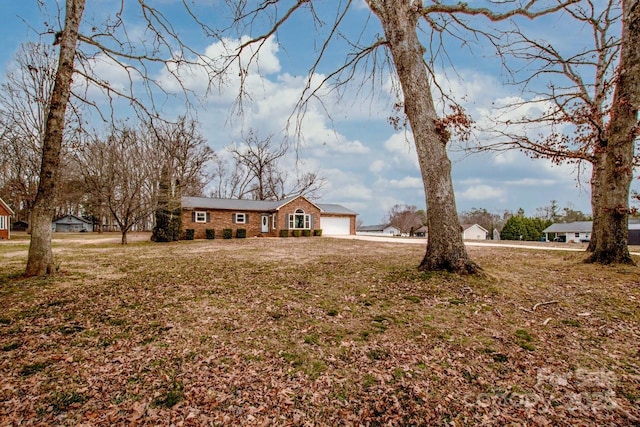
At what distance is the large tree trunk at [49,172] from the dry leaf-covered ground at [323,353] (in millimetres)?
525

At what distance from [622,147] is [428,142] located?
4.31 meters

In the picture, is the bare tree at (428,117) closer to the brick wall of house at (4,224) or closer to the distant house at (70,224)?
the brick wall of house at (4,224)

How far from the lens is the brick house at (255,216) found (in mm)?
22172

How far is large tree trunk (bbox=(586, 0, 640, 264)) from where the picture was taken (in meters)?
6.02

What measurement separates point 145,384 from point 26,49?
16.6m

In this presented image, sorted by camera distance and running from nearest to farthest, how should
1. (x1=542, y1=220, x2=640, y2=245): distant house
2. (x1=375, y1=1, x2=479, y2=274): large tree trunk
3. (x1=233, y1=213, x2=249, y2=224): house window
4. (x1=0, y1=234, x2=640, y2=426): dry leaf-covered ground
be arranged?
(x1=0, y1=234, x2=640, y2=426): dry leaf-covered ground
(x1=375, y1=1, x2=479, y2=274): large tree trunk
(x1=233, y1=213, x2=249, y2=224): house window
(x1=542, y1=220, x2=640, y2=245): distant house

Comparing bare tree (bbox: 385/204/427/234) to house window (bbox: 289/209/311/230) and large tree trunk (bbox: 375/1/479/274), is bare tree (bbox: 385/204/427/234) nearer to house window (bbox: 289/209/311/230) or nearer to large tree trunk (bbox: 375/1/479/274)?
house window (bbox: 289/209/311/230)

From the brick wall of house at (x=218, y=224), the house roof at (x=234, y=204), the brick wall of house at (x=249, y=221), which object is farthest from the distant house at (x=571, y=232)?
the brick wall of house at (x=218, y=224)

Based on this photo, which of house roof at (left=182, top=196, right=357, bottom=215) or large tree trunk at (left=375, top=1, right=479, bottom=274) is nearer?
large tree trunk at (left=375, top=1, right=479, bottom=274)

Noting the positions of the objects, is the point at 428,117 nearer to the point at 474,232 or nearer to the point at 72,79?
the point at 72,79

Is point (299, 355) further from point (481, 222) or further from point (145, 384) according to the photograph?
point (481, 222)

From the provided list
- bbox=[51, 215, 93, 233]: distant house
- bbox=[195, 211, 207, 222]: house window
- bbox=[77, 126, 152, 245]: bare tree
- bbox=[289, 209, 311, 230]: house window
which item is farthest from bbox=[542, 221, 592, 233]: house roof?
→ bbox=[51, 215, 93, 233]: distant house

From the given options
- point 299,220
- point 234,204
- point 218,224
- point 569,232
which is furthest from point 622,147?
point 569,232

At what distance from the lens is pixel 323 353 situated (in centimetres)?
302
